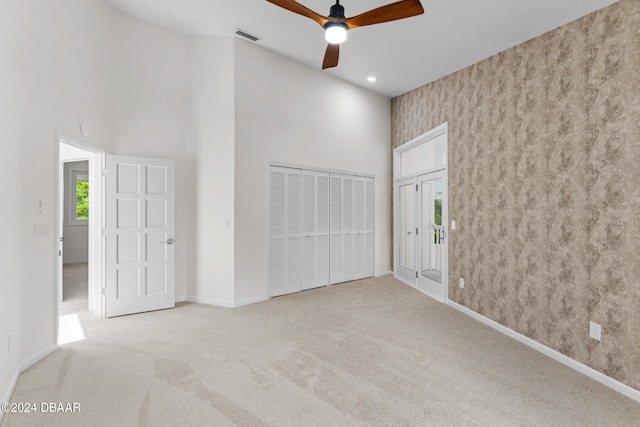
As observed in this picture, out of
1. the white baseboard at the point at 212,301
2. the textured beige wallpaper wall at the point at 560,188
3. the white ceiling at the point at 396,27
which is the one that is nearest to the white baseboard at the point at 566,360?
the textured beige wallpaper wall at the point at 560,188

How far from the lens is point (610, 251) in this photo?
262 centimetres

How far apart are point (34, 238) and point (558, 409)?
4.24 m

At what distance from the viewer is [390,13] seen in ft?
8.08

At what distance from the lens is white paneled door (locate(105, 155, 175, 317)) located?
397 cm

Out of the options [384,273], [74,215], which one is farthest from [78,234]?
[384,273]

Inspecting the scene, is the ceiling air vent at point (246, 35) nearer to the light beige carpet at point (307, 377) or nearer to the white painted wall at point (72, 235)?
the light beige carpet at point (307, 377)

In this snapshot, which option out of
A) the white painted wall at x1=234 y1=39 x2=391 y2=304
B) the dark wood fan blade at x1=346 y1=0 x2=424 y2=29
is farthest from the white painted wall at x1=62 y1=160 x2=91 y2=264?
the dark wood fan blade at x1=346 y1=0 x2=424 y2=29

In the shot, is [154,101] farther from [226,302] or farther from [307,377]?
[307,377]

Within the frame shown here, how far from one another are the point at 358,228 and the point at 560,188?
339cm

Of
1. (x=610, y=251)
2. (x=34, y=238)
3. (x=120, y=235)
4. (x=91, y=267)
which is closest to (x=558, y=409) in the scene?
(x=610, y=251)

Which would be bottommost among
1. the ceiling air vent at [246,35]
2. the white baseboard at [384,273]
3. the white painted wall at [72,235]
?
the white baseboard at [384,273]

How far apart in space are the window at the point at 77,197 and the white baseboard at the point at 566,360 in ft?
30.1

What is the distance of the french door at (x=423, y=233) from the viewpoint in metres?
4.90

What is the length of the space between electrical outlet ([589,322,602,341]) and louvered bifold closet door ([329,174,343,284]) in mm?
3538
